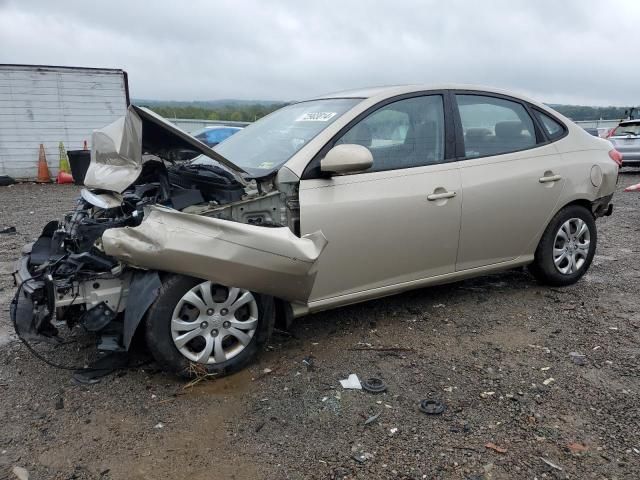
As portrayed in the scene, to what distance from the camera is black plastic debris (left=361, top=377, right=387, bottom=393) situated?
319 centimetres

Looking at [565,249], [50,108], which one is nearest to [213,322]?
[565,249]

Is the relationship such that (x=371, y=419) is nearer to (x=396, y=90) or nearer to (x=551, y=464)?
(x=551, y=464)

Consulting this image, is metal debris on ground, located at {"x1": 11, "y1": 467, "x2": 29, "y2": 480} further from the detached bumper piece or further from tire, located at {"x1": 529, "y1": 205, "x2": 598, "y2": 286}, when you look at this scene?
tire, located at {"x1": 529, "y1": 205, "x2": 598, "y2": 286}

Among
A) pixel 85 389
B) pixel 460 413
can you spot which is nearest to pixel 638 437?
pixel 460 413

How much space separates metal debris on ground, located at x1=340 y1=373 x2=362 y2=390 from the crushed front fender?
63 centimetres

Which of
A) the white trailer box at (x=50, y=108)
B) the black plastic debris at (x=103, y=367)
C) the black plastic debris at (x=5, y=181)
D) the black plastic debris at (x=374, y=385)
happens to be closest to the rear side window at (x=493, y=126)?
the black plastic debris at (x=374, y=385)

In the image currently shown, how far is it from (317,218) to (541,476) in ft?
6.04

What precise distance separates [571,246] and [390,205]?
211 centimetres

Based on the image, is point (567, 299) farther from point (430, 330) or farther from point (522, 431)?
point (522, 431)

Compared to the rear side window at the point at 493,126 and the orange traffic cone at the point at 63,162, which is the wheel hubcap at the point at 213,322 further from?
the orange traffic cone at the point at 63,162

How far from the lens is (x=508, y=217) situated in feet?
13.9

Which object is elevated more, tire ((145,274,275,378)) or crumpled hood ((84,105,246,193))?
crumpled hood ((84,105,246,193))

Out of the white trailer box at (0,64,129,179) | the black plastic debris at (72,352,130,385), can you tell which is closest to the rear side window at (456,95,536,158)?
the black plastic debris at (72,352,130,385)

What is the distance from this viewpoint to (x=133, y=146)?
10.9ft
